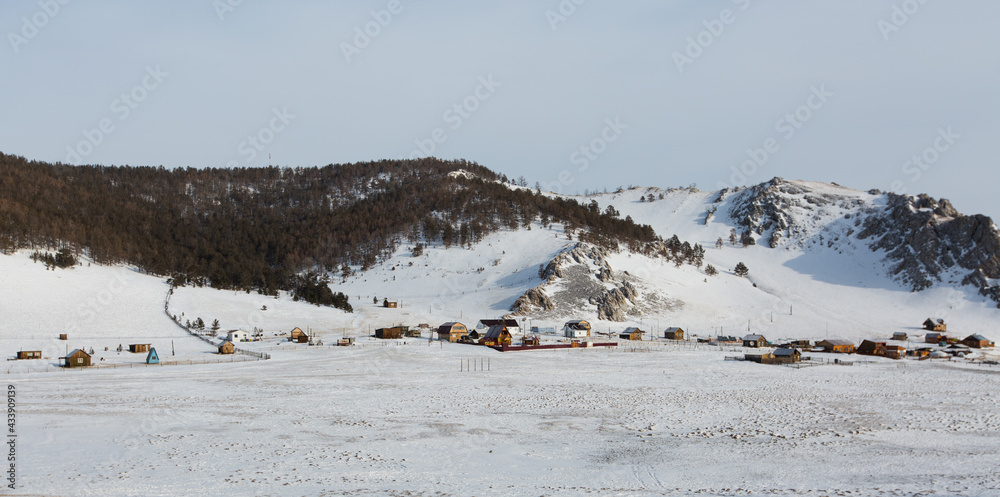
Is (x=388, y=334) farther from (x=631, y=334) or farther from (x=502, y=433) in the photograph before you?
(x=502, y=433)

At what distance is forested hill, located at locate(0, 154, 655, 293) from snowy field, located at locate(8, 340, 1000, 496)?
2590 inches

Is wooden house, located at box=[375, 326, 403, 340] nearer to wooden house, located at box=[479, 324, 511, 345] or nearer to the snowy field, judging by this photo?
wooden house, located at box=[479, 324, 511, 345]

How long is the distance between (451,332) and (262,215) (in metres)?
103

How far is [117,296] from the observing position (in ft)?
254

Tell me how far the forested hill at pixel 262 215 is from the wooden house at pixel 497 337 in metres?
48.9

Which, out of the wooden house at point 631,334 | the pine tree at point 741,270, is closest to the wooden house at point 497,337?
Answer: the wooden house at point 631,334

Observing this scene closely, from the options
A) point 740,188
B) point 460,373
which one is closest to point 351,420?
point 460,373

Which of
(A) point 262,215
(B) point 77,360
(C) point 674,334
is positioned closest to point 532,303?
(C) point 674,334

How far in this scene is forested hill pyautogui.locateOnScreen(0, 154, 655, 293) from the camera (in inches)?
3994

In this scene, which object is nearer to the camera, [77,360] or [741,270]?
[77,360]

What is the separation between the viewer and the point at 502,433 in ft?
84.1

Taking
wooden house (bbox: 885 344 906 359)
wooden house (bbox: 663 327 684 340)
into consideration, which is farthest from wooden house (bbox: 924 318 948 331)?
wooden house (bbox: 663 327 684 340)

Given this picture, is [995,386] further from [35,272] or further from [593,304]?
[35,272]

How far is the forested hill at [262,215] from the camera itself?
3994 inches
